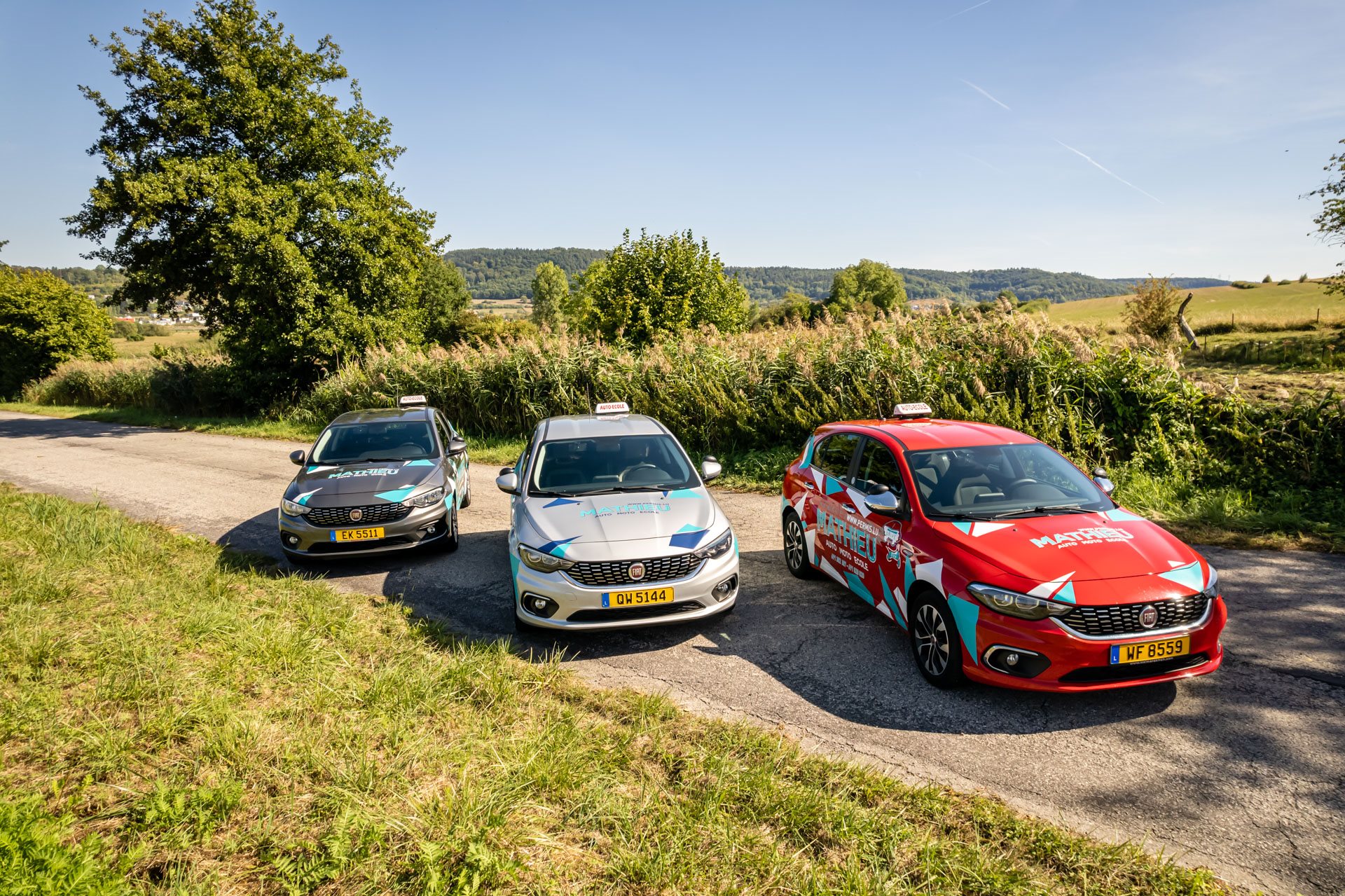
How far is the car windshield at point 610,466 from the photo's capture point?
6.70 metres

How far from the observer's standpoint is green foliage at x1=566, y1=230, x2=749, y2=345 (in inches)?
1282

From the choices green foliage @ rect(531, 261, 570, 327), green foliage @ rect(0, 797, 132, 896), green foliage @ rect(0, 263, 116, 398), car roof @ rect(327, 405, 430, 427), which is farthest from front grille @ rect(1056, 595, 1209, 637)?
green foliage @ rect(531, 261, 570, 327)

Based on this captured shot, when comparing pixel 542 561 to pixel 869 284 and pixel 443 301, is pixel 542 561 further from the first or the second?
pixel 869 284

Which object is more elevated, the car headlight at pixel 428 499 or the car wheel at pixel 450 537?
the car headlight at pixel 428 499

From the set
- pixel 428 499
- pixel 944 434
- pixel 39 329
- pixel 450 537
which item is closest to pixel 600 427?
pixel 428 499

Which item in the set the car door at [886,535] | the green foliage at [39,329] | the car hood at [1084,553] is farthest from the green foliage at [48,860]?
the green foliage at [39,329]

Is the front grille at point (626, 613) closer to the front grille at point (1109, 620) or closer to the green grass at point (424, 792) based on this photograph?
the green grass at point (424, 792)

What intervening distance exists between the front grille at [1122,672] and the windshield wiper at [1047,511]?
1.22m

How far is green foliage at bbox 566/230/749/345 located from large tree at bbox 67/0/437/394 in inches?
394

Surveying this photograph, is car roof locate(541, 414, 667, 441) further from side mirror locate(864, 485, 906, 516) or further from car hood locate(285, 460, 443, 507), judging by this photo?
side mirror locate(864, 485, 906, 516)

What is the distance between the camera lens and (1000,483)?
5.61m

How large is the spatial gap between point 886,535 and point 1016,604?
50.9 inches

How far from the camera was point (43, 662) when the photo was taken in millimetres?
4945

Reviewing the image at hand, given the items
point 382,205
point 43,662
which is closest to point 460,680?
point 43,662
